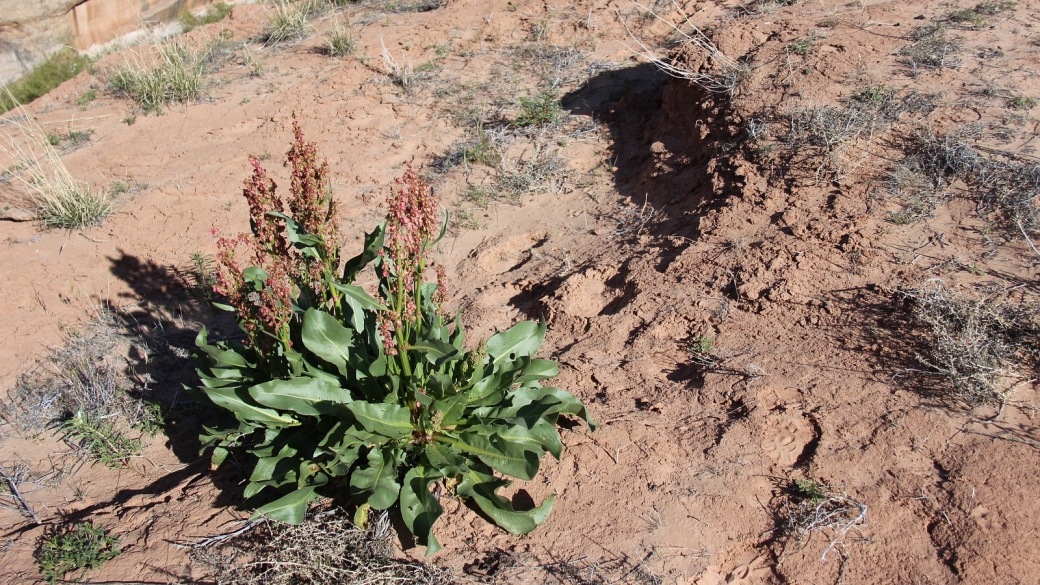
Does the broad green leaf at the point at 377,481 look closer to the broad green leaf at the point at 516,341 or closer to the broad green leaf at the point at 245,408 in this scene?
the broad green leaf at the point at 245,408

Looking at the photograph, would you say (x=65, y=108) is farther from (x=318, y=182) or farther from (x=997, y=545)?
(x=997, y=545)

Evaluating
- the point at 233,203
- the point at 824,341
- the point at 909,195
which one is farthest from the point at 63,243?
the point at 909,195

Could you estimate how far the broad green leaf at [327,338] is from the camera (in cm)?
329

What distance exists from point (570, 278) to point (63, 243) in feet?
16.4

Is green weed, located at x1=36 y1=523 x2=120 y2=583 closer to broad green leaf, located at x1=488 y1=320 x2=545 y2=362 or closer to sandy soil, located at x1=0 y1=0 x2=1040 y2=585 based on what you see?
sandy soil, located at x1=0 y1=0 x2=1040 y2=585

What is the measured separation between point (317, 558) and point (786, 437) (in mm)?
2248

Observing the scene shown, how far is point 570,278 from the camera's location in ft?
16.5

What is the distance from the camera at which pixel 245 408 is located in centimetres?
337

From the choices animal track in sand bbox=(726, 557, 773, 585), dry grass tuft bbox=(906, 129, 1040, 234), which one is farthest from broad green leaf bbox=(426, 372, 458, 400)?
dry grass tuft bbox=(906, 129, 1040, 234)

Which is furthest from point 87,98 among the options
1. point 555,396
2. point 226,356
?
point 555,396

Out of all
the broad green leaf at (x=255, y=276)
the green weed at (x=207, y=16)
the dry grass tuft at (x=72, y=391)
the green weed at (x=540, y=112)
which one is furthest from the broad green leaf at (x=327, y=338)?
the green weed at (x=207, y=16)

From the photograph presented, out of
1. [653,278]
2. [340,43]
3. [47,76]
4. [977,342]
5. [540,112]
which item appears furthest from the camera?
[47,76]

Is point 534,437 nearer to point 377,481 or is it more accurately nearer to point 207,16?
point 377,481

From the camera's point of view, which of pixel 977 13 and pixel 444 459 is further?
pixel 977 13
